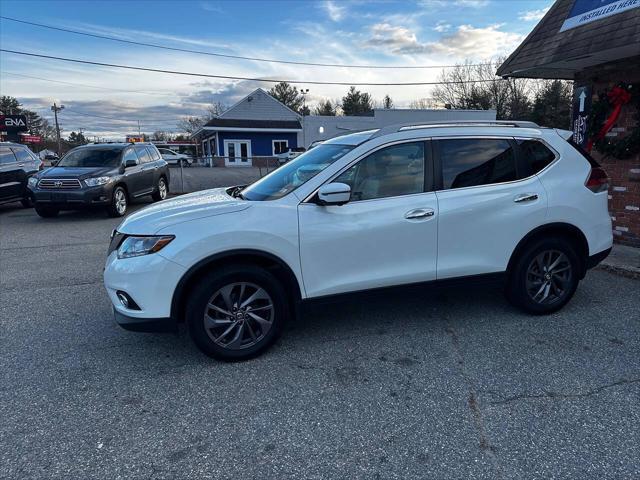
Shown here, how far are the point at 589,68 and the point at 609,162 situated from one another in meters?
1.61

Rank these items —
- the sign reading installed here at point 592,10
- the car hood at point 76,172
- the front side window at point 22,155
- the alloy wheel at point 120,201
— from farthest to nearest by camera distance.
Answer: the front side window at point 22,155, the alloy wheel at point 120,201, the car hood at point 76,172, the sign reading installed here at point 592,10

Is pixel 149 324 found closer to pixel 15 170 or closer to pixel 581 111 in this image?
pixel 581 111

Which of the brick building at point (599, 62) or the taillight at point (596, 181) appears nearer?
the taillight at point (596, 181)

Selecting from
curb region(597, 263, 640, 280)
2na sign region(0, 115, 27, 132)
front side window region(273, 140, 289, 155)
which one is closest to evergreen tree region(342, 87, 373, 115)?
front side window region(273, 140, 289, 155)

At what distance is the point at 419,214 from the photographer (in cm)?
385

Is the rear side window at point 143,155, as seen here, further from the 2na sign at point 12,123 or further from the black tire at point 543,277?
the 2na sign at point 12,123

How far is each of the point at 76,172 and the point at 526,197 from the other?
10116 mm

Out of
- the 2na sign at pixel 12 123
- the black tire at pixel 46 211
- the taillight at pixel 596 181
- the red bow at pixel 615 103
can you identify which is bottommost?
the black tire at pixel 46 211

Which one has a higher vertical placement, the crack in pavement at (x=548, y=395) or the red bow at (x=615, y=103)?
the red bow at (x=615, y=103)

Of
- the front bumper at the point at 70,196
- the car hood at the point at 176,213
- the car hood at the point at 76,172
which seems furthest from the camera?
the car hood at the point at 76,172

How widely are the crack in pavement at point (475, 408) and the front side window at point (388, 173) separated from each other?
1379 millimetres

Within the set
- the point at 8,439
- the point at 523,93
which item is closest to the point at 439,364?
the point at 8,439

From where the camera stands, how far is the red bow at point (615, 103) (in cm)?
690

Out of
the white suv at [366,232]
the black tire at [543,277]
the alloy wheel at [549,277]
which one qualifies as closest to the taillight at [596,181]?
the white suv at [366,232]
